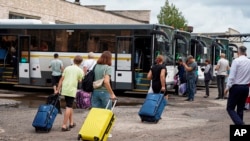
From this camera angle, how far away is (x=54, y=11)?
126 feet

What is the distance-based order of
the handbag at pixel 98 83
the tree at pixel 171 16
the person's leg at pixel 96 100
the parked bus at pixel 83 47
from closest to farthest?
1. the handbag at pixel 98 83
2. the person's leg at pixel 96 100
3. the parked bus at pixel 83 47
4. the tree at pixel 171 16

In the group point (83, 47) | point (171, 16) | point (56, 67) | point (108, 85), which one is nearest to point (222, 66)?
point (83, 47)

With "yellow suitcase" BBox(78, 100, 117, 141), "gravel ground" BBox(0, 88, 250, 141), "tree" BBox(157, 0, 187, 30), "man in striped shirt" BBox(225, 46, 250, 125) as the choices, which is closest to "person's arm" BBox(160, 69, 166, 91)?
"gravel ground" BBox(0, 88, 250, 141)

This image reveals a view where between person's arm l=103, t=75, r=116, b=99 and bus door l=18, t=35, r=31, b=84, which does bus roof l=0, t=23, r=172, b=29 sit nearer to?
bus door l=18, t=35, r=31, b=84

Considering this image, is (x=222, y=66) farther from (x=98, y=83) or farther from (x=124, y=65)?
(x=98, y=83)

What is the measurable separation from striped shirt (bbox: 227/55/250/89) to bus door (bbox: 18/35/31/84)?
13820mm

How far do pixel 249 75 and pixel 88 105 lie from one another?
6595 millimetres

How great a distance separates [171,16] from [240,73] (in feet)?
167

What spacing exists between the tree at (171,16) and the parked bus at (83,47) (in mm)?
38634

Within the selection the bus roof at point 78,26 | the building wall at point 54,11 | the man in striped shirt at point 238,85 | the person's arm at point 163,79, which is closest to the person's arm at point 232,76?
the man in striped shirt at point 238,85

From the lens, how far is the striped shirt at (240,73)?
9.82 meters

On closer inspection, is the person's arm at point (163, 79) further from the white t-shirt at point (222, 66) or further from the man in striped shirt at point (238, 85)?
the white t-shirt at point (222, 66)

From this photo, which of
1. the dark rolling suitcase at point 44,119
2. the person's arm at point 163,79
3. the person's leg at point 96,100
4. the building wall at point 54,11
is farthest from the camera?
the building wall at point 54,11

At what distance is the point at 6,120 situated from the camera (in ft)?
40.1
